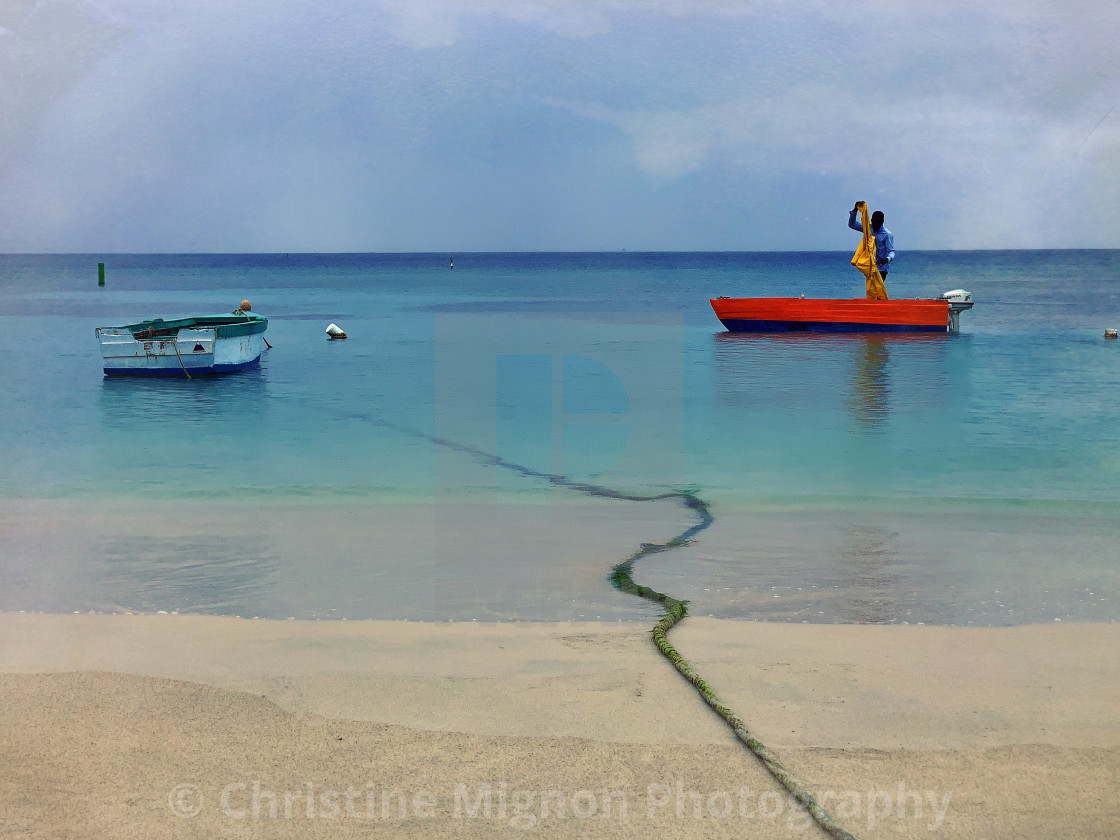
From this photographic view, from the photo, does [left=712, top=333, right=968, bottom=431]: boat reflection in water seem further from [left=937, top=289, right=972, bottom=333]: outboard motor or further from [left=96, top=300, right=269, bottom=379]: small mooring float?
[left=96, top=300, right=269, bottom=379]: small mooring float

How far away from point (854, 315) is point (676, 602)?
68.1 feet

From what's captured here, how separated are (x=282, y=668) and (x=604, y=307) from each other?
Answer: 138 feet

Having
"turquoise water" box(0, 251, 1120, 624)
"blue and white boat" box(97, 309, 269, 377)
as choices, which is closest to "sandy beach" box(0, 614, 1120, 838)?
"turquoise water" box(0, 251, 1120, 624)

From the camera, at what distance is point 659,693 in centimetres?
463

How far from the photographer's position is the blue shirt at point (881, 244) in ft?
66.1

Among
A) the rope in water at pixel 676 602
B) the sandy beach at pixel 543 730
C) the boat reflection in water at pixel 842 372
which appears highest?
the boat reflection in water at pixel 842 372

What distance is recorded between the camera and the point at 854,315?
25.4 metres

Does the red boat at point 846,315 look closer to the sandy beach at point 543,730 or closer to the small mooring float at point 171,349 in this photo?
the small mooring float at point 171,349

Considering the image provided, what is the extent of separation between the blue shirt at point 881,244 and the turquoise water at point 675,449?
226cm

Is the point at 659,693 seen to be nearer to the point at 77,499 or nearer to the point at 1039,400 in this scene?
the point at 77,499

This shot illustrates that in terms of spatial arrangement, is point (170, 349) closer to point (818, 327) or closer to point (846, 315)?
point (818, 327)

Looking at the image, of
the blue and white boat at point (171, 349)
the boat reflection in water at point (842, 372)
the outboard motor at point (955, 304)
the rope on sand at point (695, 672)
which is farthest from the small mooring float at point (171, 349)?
the outboard motor at point (955, 304)

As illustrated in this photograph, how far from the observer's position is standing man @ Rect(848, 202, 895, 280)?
2014 centimetres

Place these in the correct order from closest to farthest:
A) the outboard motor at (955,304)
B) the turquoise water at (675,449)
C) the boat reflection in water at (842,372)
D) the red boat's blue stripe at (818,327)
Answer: the turquoise water at (675,449)
the boat reflection in water at (842,372)
the red boat's blue stripe at (818,327)
the outboard motor at (955,304)
